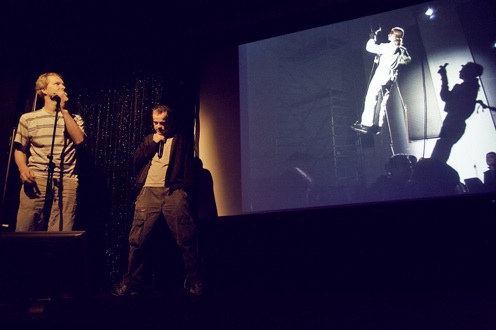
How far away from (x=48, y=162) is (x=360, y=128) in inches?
98.2

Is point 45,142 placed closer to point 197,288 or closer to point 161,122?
point 161,122

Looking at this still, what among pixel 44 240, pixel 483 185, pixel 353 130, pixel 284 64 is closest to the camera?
pixel 44 240

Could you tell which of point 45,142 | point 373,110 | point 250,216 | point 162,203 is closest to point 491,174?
point 373,110

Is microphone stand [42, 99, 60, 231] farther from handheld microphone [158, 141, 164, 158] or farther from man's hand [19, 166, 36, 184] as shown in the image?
handheld microphone [158, 141, 164, 158]

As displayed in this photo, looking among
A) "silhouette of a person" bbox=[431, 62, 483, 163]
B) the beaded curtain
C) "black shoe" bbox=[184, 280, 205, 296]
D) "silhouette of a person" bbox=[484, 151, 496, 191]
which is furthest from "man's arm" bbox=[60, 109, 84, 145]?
"silhouette of a person" bbox=[484, 151, 496, 191]

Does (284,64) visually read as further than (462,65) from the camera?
Yes

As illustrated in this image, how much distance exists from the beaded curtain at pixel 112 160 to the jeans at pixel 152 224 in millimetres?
574

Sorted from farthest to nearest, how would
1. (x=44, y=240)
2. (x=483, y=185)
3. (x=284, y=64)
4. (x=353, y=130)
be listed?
(x=284, y=64) → (x=353, y=130) → (x=483, y=185) → (x=44, y=240)

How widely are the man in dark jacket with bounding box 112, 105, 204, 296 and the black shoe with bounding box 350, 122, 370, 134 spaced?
57.4 inches

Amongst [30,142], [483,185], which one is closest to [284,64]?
[483,185]

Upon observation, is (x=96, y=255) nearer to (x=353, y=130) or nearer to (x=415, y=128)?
(x=353, y=130)

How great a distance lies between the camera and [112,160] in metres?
3.60

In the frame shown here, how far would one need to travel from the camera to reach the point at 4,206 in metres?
3.34

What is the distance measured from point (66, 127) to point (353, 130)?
2301 mm
